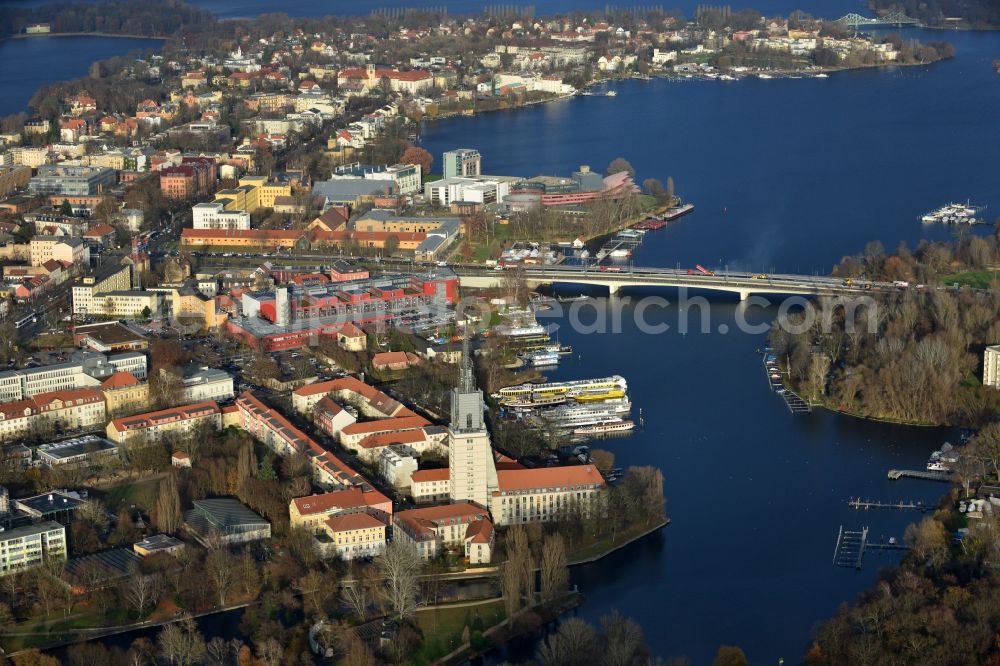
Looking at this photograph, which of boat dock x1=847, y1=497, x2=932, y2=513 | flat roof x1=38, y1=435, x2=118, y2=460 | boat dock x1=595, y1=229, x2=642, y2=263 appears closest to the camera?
boat dock x1=847, y1=497, x2=932, y2=513

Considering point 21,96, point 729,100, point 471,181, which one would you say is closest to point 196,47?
point 21,96

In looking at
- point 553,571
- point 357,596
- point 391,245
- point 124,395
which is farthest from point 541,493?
point 391,245

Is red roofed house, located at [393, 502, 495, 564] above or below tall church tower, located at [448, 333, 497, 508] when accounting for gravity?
below

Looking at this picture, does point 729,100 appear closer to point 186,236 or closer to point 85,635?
point 186,236

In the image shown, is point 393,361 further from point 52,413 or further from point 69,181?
point 69,181

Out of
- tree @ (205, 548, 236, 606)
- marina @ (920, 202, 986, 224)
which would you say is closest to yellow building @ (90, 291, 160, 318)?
tree @ (205, 548, 236, 606)

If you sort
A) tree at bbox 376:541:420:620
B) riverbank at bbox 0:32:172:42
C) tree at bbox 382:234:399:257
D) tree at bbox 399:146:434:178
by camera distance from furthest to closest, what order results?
riverbank at bbox 0:32:172:42 < tree at bbox 399:146:434:178 < tree at bbox 382:234:399:257 < tree at bbox 376:541:420:620

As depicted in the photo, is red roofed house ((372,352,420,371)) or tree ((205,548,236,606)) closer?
tree ((205,548,236,606))

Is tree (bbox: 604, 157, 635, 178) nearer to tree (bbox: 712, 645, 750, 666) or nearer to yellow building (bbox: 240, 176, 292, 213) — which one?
yellow building (bbox: 240, 176, 292, 213)

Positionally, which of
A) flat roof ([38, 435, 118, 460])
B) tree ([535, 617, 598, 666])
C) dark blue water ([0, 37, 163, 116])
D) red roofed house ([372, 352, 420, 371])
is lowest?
tree ([535, 617, 598, 666])
